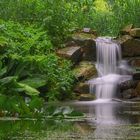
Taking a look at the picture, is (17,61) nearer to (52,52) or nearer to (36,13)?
(52,52)

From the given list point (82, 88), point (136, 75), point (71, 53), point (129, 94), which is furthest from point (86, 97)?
point (71, 53)

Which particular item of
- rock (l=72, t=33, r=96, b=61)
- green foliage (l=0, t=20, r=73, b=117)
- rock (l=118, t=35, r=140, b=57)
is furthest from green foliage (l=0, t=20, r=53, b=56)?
rock (l=118, t=35, r=140, b=57)

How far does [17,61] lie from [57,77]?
73.2 inches

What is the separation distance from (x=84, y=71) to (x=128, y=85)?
63.5 inches

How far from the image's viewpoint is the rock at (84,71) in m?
16.8

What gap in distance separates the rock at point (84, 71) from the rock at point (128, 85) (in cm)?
127

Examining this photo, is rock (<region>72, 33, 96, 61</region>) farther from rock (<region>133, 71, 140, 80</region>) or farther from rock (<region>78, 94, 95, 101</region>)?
rock (<region>78, 94, 95, 101</region>)

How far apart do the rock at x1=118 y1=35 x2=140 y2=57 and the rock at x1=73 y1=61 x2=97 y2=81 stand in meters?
1.66

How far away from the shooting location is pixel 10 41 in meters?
15.1

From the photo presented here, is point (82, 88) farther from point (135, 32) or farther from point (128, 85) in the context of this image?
point (135, 32)

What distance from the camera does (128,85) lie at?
1641 centimetres

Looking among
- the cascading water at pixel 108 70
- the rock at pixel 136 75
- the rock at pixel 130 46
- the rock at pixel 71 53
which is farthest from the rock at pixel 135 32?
the rock at pixel 136 75

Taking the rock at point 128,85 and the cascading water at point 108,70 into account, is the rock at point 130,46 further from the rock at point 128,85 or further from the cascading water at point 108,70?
the rock at point 128,85

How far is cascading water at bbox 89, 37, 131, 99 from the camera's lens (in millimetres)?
16406
